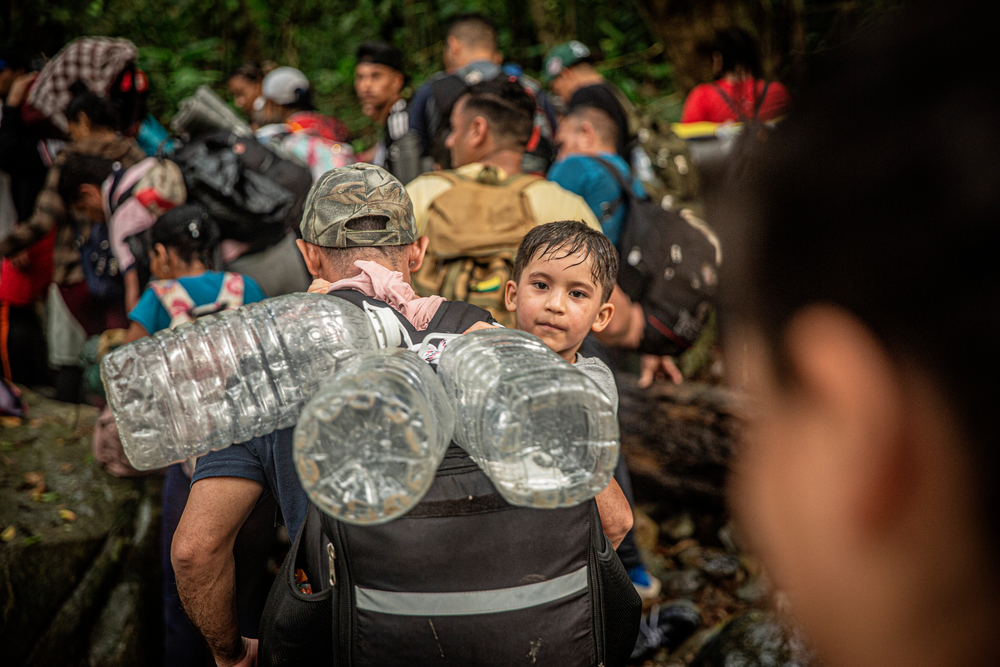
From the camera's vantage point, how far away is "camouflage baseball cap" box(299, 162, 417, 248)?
234cm

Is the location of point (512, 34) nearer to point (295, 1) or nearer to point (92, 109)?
point (295, 1)

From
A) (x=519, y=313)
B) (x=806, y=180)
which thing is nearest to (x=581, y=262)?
(x=519, y=313)

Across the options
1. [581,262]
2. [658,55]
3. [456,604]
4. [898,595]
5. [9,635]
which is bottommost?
[9,635]

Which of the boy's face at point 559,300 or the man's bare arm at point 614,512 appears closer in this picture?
the man's bare arm at point 614,512

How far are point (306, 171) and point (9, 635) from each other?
10.4 ft

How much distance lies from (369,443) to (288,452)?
0.80m

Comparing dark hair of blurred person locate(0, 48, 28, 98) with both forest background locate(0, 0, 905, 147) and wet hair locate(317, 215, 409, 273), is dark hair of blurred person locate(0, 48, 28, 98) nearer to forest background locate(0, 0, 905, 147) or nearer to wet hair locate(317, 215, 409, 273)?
forest background locate(0, 0, 905, 147)

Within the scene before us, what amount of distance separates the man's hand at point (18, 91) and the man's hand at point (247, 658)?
205 inches

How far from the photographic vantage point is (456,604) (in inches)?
68.7

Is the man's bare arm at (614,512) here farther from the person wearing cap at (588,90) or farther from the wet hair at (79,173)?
the wet hair at (79,173)

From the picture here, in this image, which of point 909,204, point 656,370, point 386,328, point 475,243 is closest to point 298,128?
point 475,243

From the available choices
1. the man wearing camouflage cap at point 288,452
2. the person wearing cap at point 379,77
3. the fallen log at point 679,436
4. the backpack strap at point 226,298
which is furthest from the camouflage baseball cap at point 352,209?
the person wearing cap at point 379,77

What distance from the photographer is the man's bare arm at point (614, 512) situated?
2.34m

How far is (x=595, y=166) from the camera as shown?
421 cm
